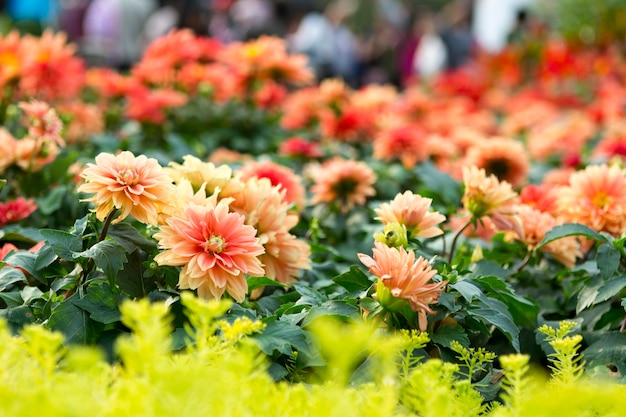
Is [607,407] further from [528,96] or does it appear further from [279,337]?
[528,96]

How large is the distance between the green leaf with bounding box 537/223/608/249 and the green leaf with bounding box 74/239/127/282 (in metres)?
0.97

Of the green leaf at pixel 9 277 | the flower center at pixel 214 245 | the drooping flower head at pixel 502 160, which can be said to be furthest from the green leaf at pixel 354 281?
the drooping flower head at pixel 502 160

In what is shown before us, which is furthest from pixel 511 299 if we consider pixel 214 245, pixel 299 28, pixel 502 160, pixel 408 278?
pixel 299 28

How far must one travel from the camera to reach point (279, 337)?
1.49 meters

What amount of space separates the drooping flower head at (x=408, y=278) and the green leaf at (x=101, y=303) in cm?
48

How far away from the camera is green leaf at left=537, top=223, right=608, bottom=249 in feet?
6.22

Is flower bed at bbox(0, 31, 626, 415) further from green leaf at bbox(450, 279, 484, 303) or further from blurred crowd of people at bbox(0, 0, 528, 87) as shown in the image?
blurred crowd of people at bbox(0, 0, 528, 87)

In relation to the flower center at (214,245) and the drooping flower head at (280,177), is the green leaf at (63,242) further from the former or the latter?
the drooping flower head at (280,177)

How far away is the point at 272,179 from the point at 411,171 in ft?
3.52

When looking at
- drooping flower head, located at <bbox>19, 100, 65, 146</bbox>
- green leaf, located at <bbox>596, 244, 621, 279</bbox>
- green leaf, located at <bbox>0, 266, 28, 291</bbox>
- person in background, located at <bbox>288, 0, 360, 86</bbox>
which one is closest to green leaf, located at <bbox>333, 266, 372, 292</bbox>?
green leaf, located at <bbox>596, 244, 621, 279</bbox>

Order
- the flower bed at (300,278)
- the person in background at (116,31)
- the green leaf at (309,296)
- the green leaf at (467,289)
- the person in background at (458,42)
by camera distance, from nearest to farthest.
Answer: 1. the flower bed at (300,278)
2. the green leaf at (467,289)
3. the green leaf at (309,296)
4. the person in background at (116,31)
5. the person in background at (458,42)

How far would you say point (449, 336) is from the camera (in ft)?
5.31

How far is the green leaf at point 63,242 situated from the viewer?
1.58 meters

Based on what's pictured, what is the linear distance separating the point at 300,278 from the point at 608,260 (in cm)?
71
